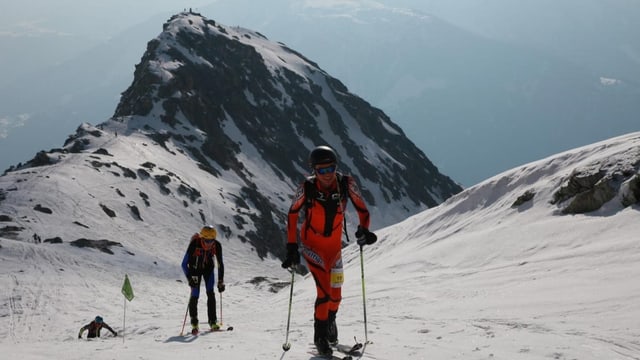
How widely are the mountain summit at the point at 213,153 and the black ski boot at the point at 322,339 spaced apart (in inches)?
1260

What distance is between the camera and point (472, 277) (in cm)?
1664

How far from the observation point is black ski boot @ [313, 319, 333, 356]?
9125 millimetres

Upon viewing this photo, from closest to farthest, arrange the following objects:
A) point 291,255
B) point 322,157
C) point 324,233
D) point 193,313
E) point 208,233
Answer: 1. point 322,157
2. point 324,233
3. point 291,255
4. point 208,233
5. point 193,313

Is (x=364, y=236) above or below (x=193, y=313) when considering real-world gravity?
above

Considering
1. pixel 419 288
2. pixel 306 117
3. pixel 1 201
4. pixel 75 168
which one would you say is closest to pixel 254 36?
pixel 306 117

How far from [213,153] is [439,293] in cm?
6343

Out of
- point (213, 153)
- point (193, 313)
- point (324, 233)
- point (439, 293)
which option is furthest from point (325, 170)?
point (213, 153)

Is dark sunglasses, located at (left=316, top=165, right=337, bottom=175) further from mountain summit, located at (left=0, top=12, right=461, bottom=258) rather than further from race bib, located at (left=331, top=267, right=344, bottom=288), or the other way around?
mountain summit, located at (left=0, top=12, right=461, bottom=258)

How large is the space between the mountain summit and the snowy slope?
28.6ft

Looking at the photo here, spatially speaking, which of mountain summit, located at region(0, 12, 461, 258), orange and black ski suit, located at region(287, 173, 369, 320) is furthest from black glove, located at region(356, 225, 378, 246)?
mountain summit, located at region(0, 12, 461, 258)

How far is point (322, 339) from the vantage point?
9164 millimetres

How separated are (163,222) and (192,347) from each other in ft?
133

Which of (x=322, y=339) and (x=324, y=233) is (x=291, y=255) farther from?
(x=322, y=339)

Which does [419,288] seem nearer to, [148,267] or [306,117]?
[148,267]
